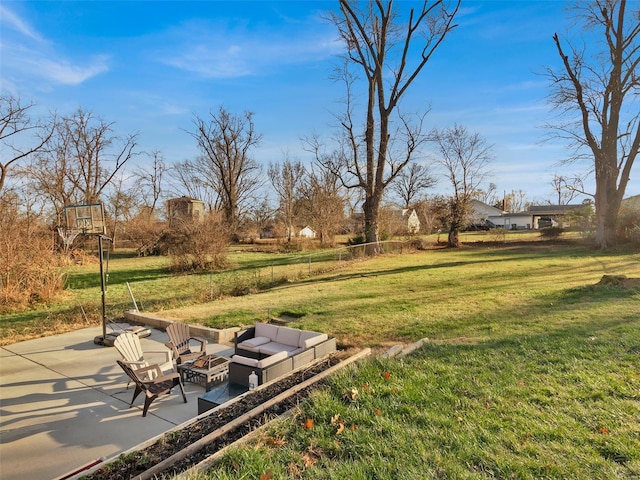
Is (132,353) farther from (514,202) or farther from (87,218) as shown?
(514,202)

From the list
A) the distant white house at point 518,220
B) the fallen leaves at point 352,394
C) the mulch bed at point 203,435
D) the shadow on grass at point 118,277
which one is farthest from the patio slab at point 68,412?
the distant white house at point 518,220

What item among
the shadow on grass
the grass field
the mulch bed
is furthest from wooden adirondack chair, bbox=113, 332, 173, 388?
the shadow on grass

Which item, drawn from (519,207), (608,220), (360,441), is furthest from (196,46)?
(519,207)

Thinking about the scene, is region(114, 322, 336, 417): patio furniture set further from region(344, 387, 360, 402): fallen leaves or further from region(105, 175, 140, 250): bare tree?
region(105, 175, 140, 250): bare tree

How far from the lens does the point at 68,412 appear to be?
432 centimetres

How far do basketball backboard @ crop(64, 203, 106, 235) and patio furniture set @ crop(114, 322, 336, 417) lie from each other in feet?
13.2

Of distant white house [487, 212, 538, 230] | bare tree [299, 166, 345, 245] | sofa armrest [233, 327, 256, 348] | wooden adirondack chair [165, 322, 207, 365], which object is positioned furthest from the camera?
distant white house [487, 212, 538, 230]

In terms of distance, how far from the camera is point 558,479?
2.46 metres

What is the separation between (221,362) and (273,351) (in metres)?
0.80

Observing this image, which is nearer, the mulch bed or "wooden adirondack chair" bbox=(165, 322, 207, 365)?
the mulch bed

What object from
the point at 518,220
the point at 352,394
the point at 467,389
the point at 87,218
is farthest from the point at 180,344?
the point at 518,220

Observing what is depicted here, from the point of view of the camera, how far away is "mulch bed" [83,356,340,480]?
9.04 feet

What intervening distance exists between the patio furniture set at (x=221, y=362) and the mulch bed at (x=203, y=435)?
34 centimetres

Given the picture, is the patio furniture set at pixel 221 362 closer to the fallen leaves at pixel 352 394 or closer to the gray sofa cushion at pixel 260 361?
the gray sofa cushion at pixel 260 361
